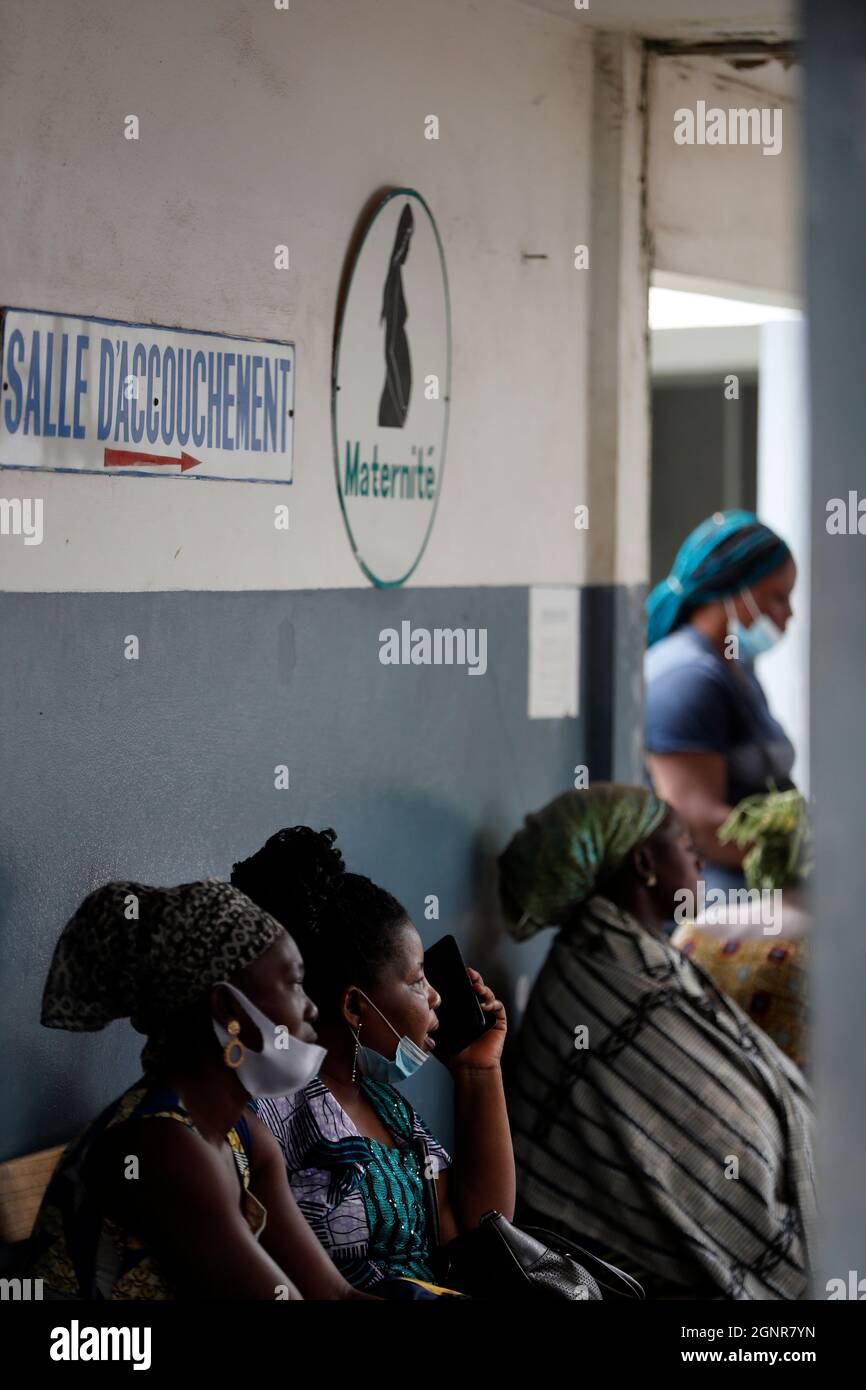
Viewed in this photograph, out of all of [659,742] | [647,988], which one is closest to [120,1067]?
[647,988]

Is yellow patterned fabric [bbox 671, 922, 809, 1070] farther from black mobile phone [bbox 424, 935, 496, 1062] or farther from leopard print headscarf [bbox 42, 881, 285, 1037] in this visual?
leopard print headscarf [bbox 42, 881, 285, 1037]

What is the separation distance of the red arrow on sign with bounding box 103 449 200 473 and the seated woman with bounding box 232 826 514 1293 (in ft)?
1.95

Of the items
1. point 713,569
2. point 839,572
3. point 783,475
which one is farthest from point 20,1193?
point 783,475

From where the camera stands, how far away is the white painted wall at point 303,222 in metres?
2.38

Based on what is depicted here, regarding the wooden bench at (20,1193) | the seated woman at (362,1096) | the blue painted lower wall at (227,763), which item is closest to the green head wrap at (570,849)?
the blue painted lower wall at (227,763)

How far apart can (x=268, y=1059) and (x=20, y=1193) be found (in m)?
0.57

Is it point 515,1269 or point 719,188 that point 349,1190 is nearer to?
point 515,1269

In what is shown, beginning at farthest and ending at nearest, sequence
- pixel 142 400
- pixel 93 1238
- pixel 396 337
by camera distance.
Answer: pixel 396 337 → pixel 142 400 → pixel 93 1238

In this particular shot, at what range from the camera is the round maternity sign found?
310cm

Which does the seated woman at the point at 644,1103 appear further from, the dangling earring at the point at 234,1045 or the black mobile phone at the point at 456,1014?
the dangling earring at the point at 234,1045

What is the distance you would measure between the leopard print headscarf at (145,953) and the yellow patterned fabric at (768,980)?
2149mm

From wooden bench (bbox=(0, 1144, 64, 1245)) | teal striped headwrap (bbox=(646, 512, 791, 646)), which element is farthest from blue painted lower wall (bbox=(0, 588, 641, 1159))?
teal striped headwrap (bbox=(646, 512, 791, 646))

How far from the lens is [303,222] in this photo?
9.63 feet

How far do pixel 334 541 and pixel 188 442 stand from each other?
49cm
